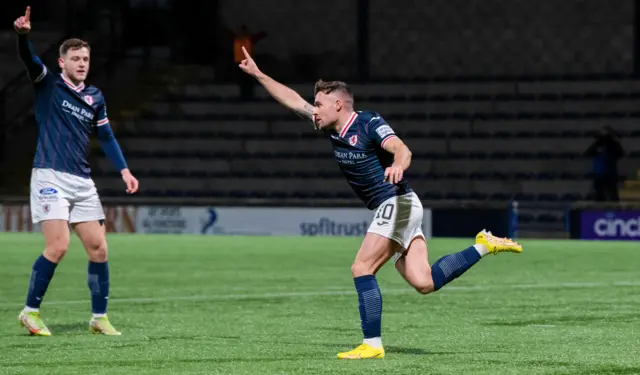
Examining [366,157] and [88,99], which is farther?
[88,99]

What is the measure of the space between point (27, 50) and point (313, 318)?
321cm

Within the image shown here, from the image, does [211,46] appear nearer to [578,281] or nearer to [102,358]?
[578,281]

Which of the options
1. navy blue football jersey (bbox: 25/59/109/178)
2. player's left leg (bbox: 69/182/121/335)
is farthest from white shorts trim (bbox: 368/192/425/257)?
navy blue football jersey (bbox: 25/59/109/178)

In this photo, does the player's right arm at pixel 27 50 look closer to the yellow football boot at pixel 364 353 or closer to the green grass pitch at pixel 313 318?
the green grass pitch at pixel 313 318

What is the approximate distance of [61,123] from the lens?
31.9 feet

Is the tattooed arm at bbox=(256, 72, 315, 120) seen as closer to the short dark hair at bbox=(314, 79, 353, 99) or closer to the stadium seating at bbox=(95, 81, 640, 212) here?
the short dark hair at bbox=(314, 79, 353, 99)

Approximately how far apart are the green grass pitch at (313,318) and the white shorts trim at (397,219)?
704 millimetres

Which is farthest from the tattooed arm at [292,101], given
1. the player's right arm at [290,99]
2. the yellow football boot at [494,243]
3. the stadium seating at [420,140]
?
the stadium seating at [420,140]

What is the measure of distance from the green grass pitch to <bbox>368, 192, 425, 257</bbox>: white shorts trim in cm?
70

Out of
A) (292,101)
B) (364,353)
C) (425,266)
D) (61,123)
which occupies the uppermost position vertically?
(292,101)

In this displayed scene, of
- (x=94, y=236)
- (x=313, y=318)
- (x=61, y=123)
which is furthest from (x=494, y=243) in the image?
(x=61, y=123)

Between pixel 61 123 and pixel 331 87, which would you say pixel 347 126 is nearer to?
pixel 331 87

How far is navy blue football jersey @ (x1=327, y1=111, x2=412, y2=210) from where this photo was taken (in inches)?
326

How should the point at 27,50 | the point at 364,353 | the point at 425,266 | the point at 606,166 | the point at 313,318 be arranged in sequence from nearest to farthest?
1. the point at 364,353
2. the point at 425,266
3. the point at 27,50
4. the point at 313,318
5. the point at 606,166
